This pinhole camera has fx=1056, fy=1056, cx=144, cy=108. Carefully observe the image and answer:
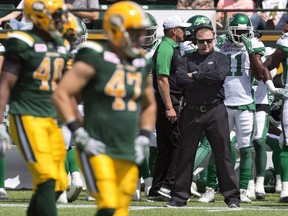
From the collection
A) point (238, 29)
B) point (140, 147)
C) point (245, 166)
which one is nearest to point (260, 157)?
point (245, 166)

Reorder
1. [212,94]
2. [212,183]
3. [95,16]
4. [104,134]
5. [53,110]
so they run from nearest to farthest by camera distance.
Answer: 1. [104,134]
2. [53,110]
3. [212,94]
4. [212,183]
5. [95,16]

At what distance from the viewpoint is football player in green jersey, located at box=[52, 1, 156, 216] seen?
6.16 meters

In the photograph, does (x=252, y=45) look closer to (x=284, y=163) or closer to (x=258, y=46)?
(x=258, y=46)

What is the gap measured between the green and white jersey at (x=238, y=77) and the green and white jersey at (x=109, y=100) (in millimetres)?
4931

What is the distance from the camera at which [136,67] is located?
21.0 ft

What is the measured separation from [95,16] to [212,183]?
4.42 m

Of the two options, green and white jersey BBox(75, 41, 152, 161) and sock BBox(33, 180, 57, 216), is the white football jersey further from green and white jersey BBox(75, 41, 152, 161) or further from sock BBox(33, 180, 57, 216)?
green and white jersey BBox(75, 41, 152, 161)

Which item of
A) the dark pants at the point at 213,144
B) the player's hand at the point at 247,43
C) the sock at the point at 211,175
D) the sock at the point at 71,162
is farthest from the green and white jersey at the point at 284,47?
the sock at the point at 71,162

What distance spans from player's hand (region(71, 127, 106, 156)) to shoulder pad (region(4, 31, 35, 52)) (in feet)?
4.08

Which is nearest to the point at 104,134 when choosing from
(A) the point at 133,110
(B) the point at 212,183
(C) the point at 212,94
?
(A) the point at 133,110

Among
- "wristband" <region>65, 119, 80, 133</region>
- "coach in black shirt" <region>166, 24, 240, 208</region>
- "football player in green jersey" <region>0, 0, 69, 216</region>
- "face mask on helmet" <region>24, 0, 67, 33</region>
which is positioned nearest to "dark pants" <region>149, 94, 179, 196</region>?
"coach in black shirt" <region>166, 24, 240, 208</region>

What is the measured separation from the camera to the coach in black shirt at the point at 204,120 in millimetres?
10148

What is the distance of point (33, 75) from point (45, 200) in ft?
2.99

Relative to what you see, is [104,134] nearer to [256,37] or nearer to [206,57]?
[206,57]
